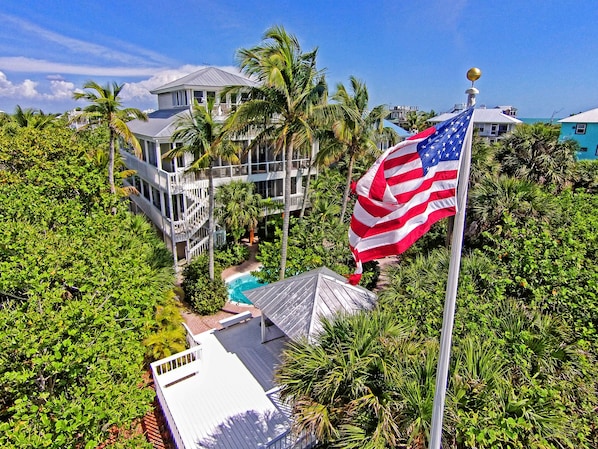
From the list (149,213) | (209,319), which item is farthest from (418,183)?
(149,213)

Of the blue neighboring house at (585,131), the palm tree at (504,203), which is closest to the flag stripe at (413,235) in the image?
the palm tree at (504,203)

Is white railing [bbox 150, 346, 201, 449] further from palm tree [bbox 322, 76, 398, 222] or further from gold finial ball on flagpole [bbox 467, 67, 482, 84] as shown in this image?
palm tree [bbox 322, 76, 398, 222]

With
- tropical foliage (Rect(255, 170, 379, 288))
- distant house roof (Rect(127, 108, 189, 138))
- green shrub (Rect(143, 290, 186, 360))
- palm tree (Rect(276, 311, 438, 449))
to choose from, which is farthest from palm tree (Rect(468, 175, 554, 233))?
distant house roof (Rect(127, 108, 189, 138))

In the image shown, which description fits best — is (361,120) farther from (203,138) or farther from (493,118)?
(493,118)

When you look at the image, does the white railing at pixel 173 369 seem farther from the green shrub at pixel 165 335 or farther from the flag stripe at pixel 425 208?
the flag stripe at pixel 425 208

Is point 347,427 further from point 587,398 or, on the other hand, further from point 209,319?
point 209,319

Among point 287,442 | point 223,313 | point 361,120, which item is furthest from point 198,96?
point 287,442

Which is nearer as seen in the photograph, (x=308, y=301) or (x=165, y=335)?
(x=308, y=301)

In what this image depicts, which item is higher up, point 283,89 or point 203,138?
point 283,89
